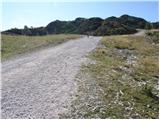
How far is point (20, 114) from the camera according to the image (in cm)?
1731

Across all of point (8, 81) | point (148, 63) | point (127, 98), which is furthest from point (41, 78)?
point (148, 63)

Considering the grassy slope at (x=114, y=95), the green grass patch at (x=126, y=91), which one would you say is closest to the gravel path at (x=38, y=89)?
the grassy slope at (x=114, y=95)

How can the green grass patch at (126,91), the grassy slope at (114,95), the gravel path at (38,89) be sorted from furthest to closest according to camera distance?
the green grass patch at (126,91)
the grassy slope at (114,95)
the gravel path at (38,89)

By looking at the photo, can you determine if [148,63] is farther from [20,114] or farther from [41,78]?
[20,114]

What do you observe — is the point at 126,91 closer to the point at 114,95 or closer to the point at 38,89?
the point at 114,95

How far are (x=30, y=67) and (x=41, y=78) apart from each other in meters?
6.14

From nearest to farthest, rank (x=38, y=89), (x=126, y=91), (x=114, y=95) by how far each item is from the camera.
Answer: (x=114, y=95) < (x=38, y=89) < (x=126, y=91)

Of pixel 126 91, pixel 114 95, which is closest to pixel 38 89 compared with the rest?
pixel 114 95

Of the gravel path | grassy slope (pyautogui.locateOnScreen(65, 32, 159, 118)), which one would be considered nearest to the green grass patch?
grassy slope (pyautogui.locateOnScreen(65, 32, 159, 118))

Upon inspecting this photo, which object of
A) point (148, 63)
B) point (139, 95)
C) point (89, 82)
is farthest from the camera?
point (148, 63)

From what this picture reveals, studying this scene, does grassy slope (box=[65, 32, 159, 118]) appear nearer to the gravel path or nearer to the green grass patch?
the green grass patch

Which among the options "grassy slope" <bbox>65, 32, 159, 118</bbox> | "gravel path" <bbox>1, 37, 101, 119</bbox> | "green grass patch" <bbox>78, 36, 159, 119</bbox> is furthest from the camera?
"green grass patch" <bbox>78, 36, 159, 119</bbox>

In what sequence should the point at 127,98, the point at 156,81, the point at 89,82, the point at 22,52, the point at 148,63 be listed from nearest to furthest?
the point at 127,98, the point at 89,82, the point at 156,81, the point at 148,63, the point at 22,52

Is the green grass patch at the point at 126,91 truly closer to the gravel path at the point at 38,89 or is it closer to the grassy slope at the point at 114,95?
the grassy slope at the point at 114,95
